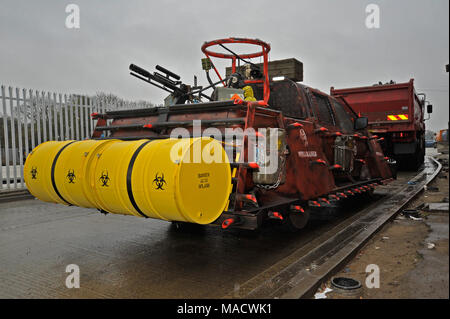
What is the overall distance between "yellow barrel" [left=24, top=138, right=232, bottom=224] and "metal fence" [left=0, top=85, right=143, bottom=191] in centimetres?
665

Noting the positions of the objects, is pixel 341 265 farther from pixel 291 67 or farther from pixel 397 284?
pixel 291 67

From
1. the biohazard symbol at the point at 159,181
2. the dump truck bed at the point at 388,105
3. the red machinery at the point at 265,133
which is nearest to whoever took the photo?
the biohazard symbol at the point at 159,181

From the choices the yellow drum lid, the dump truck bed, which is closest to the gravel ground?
the yellow drum lid

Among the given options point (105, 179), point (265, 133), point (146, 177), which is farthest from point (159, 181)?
point (265, 133)

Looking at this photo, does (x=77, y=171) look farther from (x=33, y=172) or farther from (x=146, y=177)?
(x=146, y=177)

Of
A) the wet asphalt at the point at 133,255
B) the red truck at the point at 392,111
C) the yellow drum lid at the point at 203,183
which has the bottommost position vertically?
the wet asphalt at the point at 133,255

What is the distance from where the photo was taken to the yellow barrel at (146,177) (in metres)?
3.16

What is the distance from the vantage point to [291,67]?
36.2ft

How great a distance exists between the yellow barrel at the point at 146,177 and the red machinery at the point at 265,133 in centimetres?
42

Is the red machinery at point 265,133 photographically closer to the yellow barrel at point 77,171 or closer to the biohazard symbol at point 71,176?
the yellow barrel at point 77,171

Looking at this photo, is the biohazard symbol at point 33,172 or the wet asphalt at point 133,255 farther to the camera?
the biohazard symbol at point 33,172

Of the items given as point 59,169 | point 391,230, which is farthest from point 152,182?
point 391,230

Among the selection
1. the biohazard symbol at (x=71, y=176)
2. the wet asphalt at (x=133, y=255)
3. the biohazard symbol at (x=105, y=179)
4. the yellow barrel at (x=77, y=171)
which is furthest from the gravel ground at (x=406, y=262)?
the biohazard symbol at (x=71, y=176)
